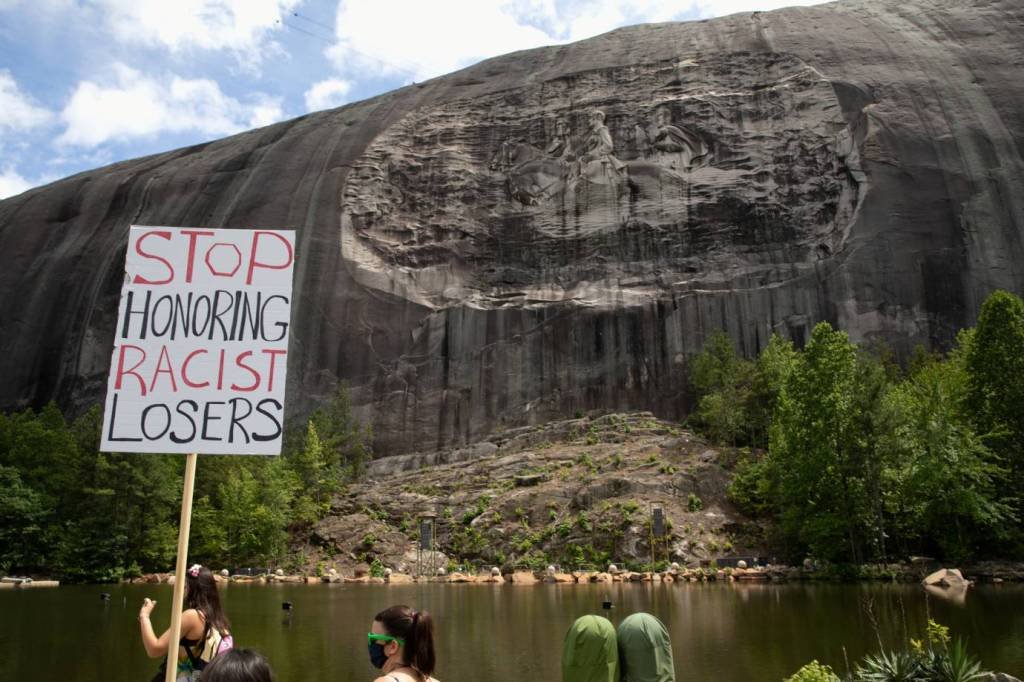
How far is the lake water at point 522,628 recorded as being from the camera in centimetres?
1095

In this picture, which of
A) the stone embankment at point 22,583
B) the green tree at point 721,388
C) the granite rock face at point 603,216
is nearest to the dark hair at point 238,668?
the stone embankment at point 22,583

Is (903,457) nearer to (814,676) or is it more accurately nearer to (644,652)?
(814,676)

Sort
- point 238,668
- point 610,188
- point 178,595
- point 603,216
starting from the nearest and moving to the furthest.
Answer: point 238,668 → point 178,595 → point 603,216 → point 610,188

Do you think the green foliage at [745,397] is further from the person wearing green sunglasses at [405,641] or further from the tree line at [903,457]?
the person wearing green sunglasses at [405,641]

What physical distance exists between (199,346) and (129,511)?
36313 millimetres

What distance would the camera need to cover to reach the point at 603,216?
6006 cm

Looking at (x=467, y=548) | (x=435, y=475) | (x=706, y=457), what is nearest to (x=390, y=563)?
(x=467, y=548)

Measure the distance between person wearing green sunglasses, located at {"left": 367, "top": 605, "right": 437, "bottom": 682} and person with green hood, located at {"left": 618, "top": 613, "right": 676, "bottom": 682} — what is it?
4.97 feet

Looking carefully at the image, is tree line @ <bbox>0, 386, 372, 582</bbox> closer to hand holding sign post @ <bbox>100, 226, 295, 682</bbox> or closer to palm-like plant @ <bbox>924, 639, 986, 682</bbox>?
palm-like plant @ <bbox>924, 639, 986, 682</bbox>

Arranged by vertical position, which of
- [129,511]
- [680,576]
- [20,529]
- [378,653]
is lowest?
[680,576]

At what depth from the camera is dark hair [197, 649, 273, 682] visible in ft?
10.3

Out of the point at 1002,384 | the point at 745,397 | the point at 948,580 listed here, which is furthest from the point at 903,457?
the point at 745,397

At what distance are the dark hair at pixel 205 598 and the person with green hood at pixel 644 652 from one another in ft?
7.90

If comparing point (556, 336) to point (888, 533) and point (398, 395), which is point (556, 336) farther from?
point (888, 533)
